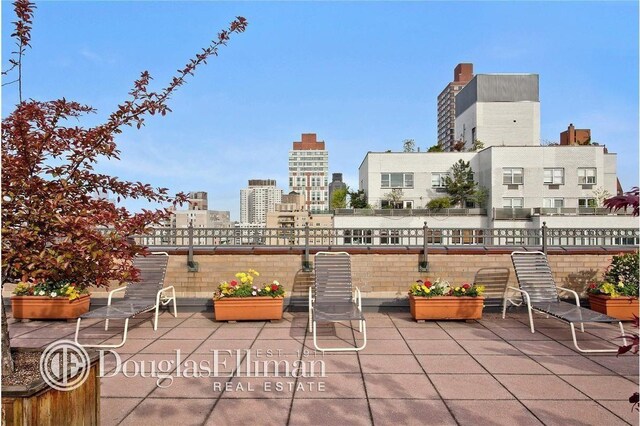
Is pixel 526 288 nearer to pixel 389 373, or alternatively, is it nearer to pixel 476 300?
pixel 476 300

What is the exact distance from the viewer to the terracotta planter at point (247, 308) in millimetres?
8047

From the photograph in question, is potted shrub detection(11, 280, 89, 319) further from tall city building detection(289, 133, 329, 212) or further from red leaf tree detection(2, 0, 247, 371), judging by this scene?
tall city building detection(289, 133, 329, 212)

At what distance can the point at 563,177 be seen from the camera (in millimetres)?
46125

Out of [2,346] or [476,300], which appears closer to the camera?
[2,346]

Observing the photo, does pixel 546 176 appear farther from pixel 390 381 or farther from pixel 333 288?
pixel 390 381

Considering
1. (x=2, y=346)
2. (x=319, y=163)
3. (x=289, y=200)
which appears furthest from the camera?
(x=319, y=163)

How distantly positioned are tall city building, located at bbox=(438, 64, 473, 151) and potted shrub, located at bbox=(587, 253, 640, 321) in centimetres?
15311

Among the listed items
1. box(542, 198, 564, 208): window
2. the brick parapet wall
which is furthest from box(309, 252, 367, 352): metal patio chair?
box(542, 198, 564, 208): window

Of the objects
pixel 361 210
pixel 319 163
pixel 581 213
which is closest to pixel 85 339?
pixel 361 210

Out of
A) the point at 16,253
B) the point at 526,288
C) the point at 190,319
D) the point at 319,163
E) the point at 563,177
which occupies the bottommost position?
the point at 190,319

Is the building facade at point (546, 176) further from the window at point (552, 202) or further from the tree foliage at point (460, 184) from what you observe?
the tree foliage at point (460, 184)

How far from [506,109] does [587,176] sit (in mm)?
16583

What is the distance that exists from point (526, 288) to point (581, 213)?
39817 mm

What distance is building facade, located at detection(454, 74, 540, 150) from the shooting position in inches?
2313
